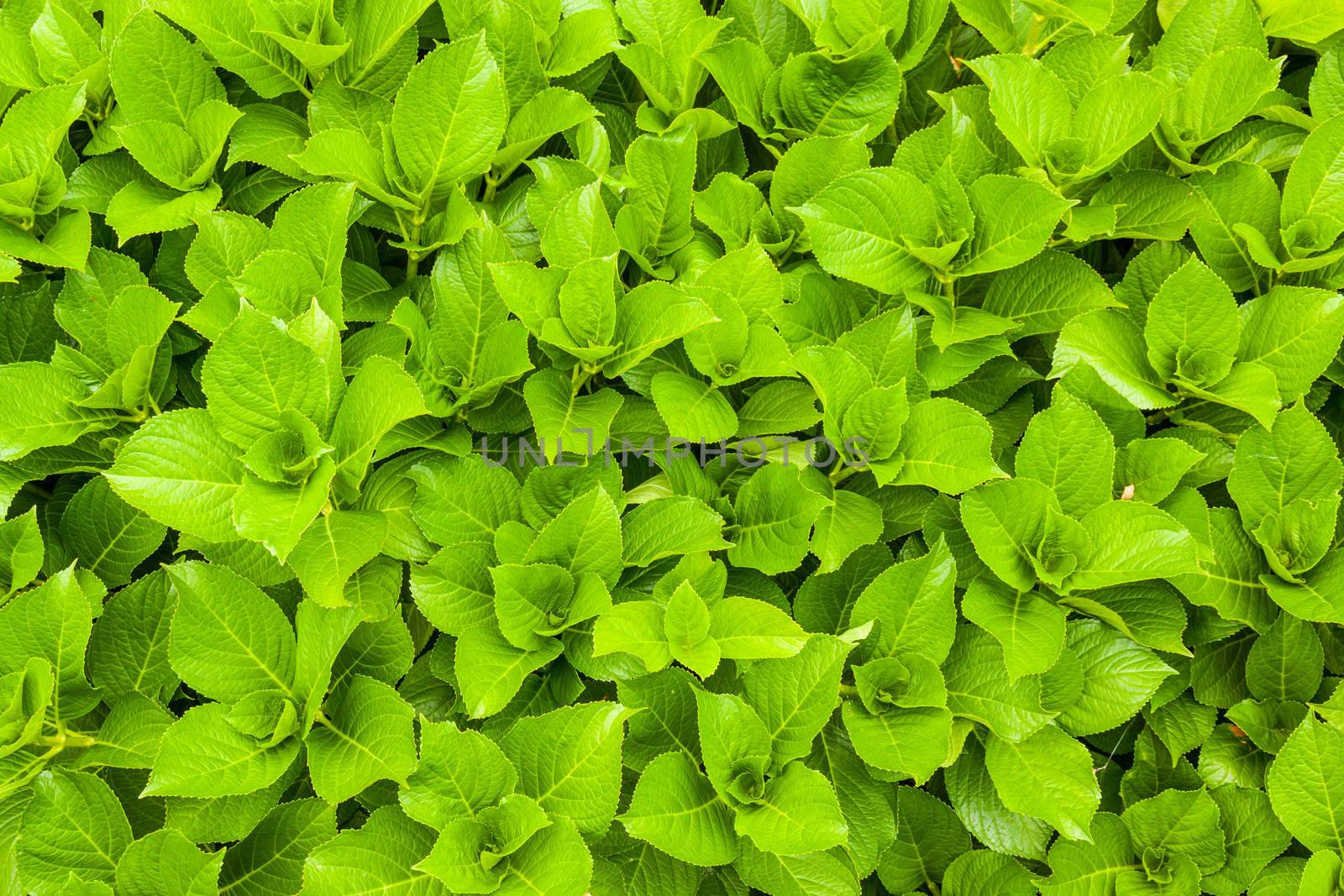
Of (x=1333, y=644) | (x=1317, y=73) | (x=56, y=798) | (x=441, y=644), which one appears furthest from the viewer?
(x=1317, y=73)

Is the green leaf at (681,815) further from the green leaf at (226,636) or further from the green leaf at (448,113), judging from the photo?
the green leaf at (448,113)

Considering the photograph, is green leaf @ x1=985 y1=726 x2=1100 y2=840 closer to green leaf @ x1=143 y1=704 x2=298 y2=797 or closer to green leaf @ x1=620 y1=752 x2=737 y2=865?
green leaf @ x1=620 y1=752 x2=737 y2=865

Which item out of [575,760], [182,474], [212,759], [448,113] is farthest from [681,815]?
[448,113]

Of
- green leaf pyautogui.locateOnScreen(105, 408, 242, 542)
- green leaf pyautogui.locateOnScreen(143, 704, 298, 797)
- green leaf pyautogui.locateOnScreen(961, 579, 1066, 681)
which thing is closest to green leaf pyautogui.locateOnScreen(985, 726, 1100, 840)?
green leaf pyautogui.locateOnScreen(961, 579, 1066, 681)

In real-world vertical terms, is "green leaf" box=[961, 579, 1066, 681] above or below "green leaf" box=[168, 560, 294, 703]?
below

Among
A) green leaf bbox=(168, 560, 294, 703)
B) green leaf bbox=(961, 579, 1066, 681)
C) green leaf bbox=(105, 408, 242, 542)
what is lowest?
green leaf bbox=(961, 579, 1066, 681)

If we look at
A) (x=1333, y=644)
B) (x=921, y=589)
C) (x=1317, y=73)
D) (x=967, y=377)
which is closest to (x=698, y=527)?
(x=921, y=589)

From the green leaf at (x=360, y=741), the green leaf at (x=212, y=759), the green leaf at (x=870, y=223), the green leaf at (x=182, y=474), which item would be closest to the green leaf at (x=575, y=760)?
the green leaf at (x=360, y=741)

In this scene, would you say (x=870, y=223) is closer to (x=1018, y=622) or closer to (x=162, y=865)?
(x=1018, y=622)

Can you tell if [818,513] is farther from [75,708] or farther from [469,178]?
[75,708]
